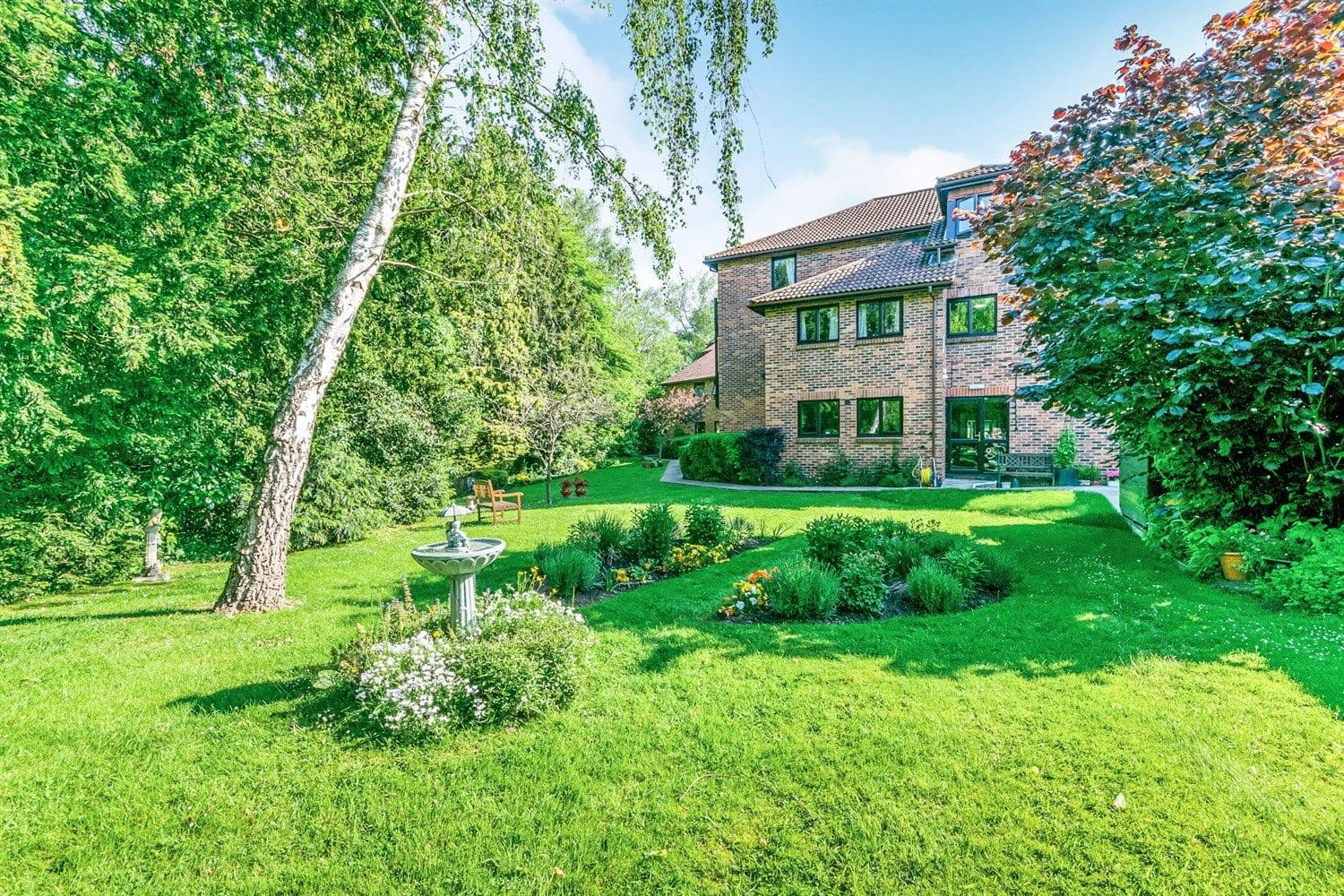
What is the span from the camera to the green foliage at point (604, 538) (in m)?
7.93

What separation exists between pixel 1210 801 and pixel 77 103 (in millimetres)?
10513

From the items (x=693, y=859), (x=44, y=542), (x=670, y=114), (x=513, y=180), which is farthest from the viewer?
(x=513, y=180)

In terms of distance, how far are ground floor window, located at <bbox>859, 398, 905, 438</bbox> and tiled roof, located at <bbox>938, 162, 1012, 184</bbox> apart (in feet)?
22.2

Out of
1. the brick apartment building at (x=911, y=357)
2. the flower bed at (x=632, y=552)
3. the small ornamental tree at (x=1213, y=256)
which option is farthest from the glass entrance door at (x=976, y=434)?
the flower bed at (x=632, y=552)

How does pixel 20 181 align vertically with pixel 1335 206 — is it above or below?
above

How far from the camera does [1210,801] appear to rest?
9.16 ft

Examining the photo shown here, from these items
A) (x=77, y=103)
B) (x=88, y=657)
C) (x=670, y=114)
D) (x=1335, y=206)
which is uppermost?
(x=670, y=114)

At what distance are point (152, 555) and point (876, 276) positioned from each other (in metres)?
18.0

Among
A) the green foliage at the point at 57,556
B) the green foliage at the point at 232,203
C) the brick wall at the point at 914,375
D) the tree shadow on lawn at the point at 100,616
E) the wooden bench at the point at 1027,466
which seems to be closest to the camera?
the green foliage at the point at 232,203

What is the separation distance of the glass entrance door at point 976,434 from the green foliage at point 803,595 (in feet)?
42.2

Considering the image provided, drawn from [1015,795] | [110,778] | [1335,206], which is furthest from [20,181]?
[1335,206]

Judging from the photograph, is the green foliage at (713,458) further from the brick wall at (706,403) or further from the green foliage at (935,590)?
the green foliage at (935,590)

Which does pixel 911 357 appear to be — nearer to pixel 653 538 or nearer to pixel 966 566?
pixel 966 566

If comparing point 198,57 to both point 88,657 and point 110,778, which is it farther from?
point 110,778
